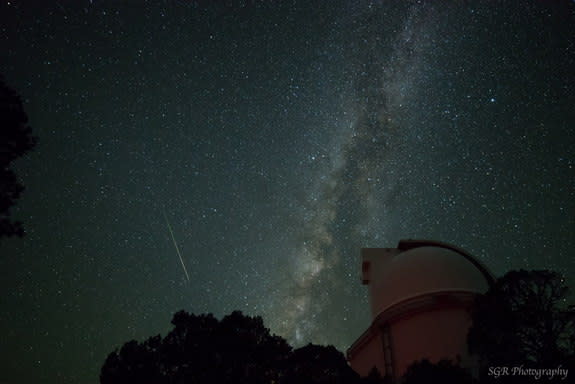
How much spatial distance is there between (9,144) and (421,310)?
54.6 feet

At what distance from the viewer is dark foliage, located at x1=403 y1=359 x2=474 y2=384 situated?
12.5 metres

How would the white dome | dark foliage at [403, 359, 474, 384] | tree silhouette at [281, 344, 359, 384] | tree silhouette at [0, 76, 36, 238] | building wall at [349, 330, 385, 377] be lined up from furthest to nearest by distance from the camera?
building wall at [349, 330, 385, 377]
the white dome
tree silhouette at [281, 344, 359, 384]
dark foliage at [403, 359, 474, 384]
tree silhouette at [0, 76, 36, 238]

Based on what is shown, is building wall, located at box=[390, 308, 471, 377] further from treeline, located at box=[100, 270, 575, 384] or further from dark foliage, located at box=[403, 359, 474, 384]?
dark foliage, located at box=[403, 359, 474, 384]

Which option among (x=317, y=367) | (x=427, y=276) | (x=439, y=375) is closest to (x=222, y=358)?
(x=317, y=367)

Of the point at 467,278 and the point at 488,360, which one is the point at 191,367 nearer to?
the point at 488,360

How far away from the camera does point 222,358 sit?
16.9m

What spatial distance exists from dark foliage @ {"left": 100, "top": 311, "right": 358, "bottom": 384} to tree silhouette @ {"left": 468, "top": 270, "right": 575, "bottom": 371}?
19.1ft

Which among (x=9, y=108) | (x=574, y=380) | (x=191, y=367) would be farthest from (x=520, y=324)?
(x=9, y=108)

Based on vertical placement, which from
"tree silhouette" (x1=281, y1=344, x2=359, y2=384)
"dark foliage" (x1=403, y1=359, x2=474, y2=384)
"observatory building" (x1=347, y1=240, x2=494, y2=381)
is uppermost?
"observatory building" (x1=347, y1=240, x2=494, y2=381)

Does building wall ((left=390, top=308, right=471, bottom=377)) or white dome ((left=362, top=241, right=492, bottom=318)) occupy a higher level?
white dome ((left=362, top=241, right=492, bottom=318))

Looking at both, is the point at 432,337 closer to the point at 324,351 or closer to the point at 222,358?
the point at 324,351

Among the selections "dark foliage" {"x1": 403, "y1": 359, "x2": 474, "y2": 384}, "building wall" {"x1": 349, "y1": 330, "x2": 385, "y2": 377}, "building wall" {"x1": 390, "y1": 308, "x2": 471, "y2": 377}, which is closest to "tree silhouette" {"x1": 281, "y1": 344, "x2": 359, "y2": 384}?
"building wall" {"x1": 349, "y1": 330, "x2": 385, "y2": 377}

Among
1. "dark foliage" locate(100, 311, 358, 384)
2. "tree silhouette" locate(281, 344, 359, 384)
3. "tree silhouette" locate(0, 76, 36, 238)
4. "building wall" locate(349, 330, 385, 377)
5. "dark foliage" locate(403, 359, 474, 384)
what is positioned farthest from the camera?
"building wall" locate(349, 330, 385, 377)

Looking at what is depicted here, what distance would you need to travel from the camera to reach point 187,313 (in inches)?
720
